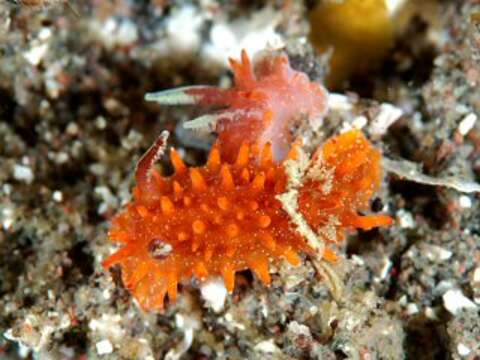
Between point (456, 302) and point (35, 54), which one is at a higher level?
point (35, 54)

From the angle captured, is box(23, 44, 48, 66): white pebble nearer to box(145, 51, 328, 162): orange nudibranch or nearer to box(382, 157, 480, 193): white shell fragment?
box(145, 51, 328, 162): orange nudibranch

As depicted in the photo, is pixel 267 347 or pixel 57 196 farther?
pixel 57 196

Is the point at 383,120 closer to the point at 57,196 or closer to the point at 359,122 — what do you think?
the point at 359,122

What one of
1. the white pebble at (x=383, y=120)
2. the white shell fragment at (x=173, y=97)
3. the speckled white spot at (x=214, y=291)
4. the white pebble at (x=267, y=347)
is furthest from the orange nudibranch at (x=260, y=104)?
the white pebble at (x=267, y=347)

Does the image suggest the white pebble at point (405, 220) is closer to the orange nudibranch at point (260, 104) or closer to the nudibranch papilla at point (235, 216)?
the nudibranch papilla at point (235, 216)

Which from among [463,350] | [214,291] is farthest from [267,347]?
[463,350]

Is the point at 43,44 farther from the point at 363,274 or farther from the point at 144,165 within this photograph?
the point at 363,274
